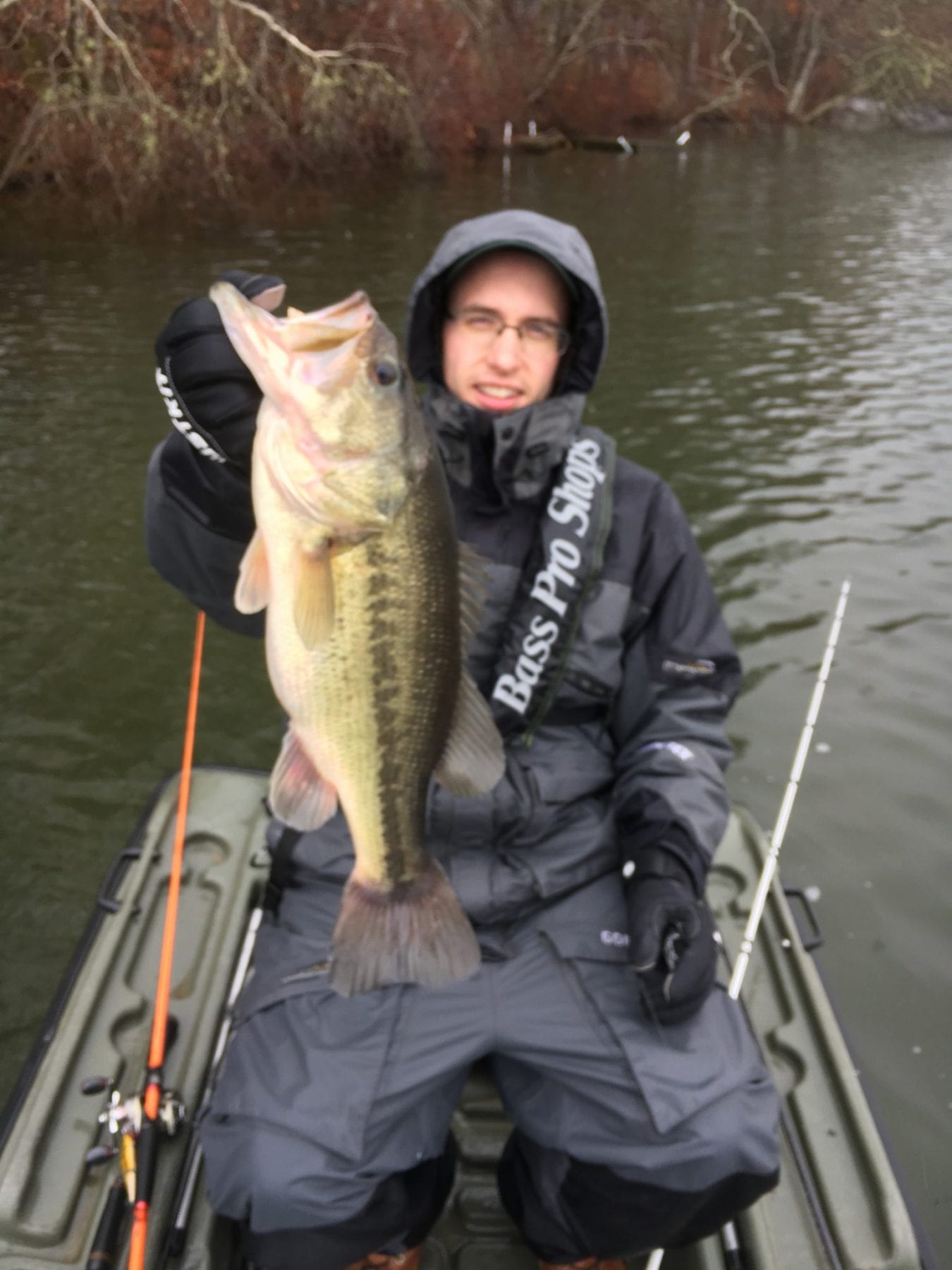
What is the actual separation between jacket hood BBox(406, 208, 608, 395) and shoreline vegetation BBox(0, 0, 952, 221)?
452 inches

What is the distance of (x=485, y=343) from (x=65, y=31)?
12456 mm

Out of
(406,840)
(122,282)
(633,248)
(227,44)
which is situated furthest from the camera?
(633,248)

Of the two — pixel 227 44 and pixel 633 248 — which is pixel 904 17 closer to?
pixel 633 248

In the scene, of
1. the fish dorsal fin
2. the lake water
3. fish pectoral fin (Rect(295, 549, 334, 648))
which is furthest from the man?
the lake water

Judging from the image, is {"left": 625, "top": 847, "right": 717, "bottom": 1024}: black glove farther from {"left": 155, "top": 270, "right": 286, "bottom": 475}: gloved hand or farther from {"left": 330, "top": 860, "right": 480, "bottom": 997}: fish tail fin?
{"left": 155, "top": 270, "right": 286, "bottom": 475}: gloved hand

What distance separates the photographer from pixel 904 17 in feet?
125

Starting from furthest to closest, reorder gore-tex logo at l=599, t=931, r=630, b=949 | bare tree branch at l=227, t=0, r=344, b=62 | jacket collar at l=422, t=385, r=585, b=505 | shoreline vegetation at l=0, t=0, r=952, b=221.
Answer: bare tree branch at l=227, t=0, r=344, b=62, shoreline vegetation at l=0, t=0, r=952, b=221, jacket collar at l=422, t=385, r=585, b=505, gore-tex logo at l=599, t=931, r=630, b=949

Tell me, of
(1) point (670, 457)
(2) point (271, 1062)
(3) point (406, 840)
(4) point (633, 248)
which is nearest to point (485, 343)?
(3) point (406, 840)

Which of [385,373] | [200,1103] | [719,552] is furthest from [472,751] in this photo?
[719,552]

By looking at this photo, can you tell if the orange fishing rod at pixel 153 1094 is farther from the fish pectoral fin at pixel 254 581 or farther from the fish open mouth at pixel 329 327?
the fish open mouth at pixel 329 327

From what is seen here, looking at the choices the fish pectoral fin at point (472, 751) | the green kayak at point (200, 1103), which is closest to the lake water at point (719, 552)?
the green kayak at point (200, 1103)

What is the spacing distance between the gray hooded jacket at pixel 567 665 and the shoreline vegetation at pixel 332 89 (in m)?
12.0

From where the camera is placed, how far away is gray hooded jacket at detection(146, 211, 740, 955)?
252cm

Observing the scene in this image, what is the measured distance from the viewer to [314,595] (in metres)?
1.94
